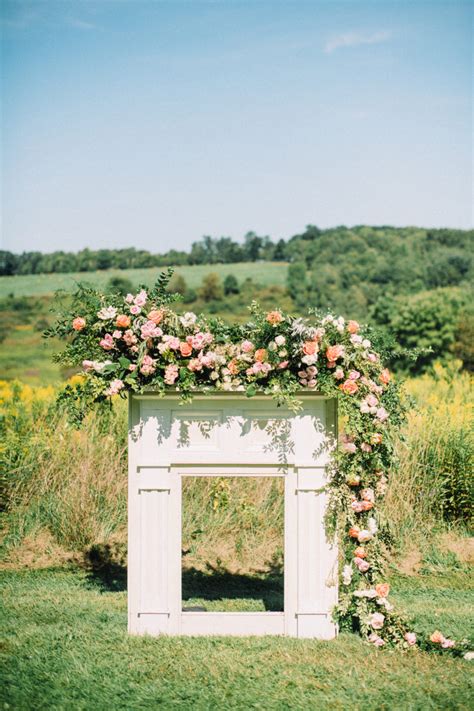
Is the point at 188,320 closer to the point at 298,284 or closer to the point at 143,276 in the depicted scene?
the point at 143,276

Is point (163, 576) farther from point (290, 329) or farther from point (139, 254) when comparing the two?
point (139, 254)

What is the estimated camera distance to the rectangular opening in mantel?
6414mm

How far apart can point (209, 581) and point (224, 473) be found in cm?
227

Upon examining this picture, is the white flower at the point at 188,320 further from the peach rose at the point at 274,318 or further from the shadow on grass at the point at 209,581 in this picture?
the shadow on grass at the point at 209,581

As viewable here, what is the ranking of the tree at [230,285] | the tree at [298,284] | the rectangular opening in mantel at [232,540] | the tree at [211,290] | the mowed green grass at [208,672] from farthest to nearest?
the tree at [230,285], the tree at [298,284], the tree at [211,290], the rectangular opening in mantel at [232,540], the mowed green grass at [208,672]

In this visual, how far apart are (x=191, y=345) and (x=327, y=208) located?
23701 millimetres

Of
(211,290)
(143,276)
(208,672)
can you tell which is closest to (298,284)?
(211,290)

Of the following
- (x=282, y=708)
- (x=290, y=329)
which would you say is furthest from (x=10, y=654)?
(x=290, y=329)

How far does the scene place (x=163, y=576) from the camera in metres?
4.74

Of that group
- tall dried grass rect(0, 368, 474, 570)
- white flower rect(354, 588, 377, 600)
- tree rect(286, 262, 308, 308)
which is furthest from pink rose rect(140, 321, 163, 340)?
tree rect(286, 262, 308, 308)

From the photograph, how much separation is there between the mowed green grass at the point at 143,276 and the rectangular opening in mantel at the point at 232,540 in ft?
47.5

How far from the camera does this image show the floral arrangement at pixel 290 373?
4.61 m

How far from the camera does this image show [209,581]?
6.64m

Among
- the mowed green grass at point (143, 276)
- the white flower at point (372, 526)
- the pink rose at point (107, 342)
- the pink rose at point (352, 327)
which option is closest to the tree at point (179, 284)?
the mowed green grass at point (143, 276)
